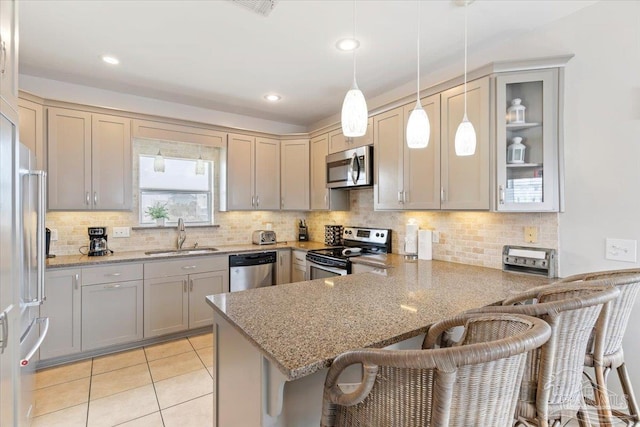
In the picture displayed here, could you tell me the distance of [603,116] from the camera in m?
1.98

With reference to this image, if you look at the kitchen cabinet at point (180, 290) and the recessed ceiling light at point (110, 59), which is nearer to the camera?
the recessed ceiling light at point (110, 59)

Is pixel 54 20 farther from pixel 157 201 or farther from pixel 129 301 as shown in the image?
pixel 129 301

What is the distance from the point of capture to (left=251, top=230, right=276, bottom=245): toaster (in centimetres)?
417

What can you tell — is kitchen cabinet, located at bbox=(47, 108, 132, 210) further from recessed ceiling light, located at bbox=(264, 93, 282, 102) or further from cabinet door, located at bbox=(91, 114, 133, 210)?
recessed ceiling light, located at bbox=(264, 93, 282, 102)

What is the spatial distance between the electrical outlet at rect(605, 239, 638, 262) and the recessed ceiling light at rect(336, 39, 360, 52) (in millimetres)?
2190

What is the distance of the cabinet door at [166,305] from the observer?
3152 millimetres

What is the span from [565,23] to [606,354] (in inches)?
83.9

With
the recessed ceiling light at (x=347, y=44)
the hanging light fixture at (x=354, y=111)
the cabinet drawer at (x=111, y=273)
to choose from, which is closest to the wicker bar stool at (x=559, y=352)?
the hanging light fixture at (x=354, y=111)

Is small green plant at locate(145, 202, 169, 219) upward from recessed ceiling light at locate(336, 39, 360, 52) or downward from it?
downward

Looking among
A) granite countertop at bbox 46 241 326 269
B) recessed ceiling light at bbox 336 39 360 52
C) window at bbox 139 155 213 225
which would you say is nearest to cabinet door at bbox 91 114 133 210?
window at bbox 139 155 213 225

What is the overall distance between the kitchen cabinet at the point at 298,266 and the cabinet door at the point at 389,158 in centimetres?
117

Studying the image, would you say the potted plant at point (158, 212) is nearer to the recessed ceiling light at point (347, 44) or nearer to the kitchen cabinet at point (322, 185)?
the kitchen cabinet at point (322, 185)

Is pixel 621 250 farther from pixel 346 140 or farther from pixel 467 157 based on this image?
pixel 346 140

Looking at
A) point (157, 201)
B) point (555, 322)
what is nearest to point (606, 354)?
point (555, 322)
